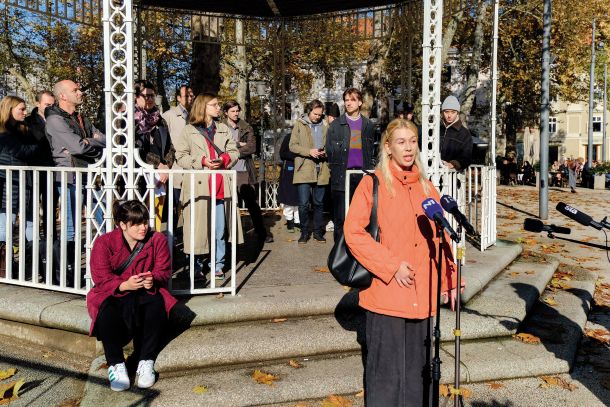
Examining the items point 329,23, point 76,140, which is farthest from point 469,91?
point 76,140

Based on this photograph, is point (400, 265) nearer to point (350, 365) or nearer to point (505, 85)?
point (350, 365)

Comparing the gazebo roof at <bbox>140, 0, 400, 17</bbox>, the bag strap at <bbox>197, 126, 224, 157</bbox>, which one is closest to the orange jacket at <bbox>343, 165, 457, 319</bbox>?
the bag strap at <bbox>197, 126, 224, 157</bbox>

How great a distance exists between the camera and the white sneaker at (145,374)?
4.24 m

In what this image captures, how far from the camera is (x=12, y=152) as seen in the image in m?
6.18

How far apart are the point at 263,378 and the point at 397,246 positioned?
1545 mm

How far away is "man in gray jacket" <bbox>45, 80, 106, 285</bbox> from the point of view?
5703mm

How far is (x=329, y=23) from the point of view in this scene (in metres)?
10.6

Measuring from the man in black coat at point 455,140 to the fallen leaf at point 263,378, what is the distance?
3.86 meters

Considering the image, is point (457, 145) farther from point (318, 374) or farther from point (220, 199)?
point (318, 374)

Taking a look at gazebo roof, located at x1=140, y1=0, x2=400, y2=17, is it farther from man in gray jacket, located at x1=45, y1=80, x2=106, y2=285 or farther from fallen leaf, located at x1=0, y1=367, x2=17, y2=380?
fallen leaf, located at x1=0, y1=367, x2=17, y2=380

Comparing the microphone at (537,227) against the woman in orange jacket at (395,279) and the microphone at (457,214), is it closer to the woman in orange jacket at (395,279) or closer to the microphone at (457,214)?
the microphone at (457,214)

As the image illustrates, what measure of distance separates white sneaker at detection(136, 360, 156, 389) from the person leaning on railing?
2.69 meters

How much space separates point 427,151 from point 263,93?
9.40 metres

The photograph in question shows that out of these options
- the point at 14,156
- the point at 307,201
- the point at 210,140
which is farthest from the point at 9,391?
the point at 307,201
